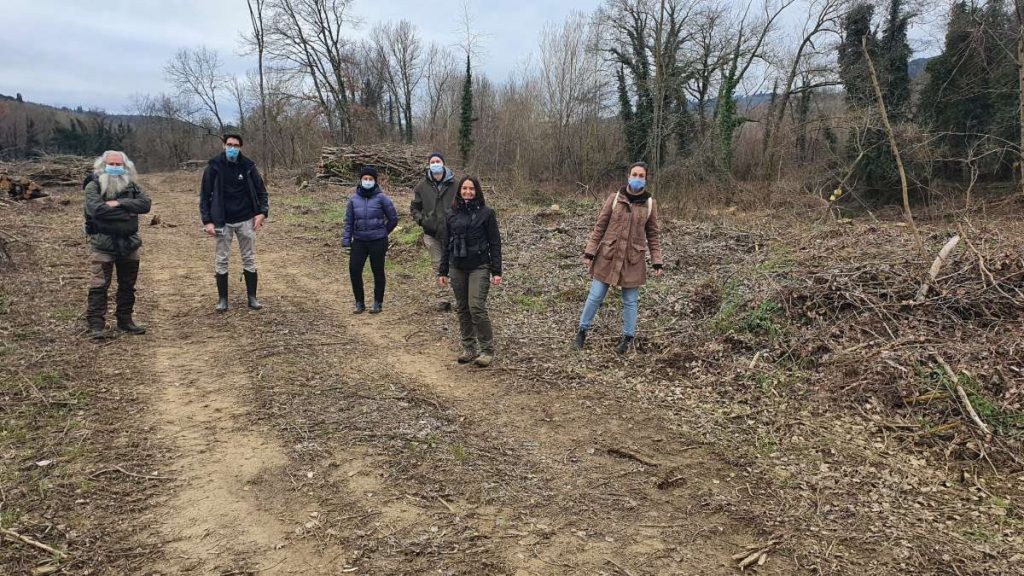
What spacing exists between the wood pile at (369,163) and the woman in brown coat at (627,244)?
17120mm

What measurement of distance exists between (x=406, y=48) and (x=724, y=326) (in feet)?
130

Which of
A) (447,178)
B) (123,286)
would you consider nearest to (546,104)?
(447,178)

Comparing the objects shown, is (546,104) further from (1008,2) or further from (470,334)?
(470,334)

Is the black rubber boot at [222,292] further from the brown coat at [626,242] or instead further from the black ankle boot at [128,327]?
the brown coat at [626,242]

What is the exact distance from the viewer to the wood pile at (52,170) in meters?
21.0

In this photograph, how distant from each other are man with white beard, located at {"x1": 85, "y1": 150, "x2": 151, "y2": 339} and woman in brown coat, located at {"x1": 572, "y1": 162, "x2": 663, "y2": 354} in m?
4.56

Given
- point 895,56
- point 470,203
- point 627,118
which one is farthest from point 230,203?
point 895,56

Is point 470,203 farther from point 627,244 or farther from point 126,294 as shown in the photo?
point 126,294

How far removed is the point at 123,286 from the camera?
562 cm

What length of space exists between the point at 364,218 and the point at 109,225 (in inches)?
98.3

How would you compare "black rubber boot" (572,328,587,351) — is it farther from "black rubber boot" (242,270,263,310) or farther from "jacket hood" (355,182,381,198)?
"black rubber boot" (242,270,263,310)

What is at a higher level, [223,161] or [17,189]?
[17,189]

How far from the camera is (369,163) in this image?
22172mm

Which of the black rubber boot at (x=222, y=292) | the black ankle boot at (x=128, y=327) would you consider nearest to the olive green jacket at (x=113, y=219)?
the black ankle boot at (x=128, y=327)
